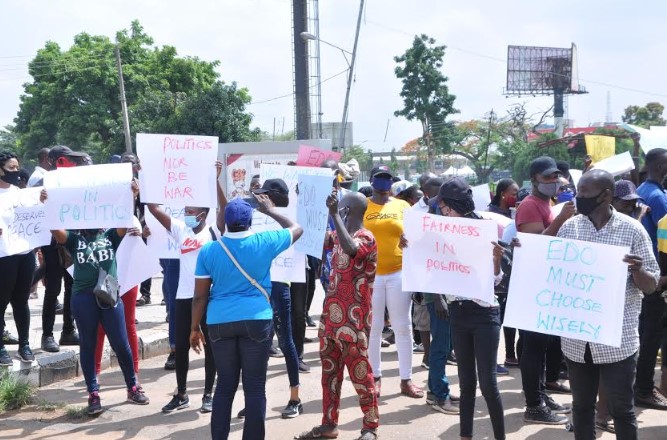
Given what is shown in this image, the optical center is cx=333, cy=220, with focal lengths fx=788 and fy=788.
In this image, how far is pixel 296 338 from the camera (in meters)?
7.75

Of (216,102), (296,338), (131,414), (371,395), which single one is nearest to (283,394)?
(296,338)

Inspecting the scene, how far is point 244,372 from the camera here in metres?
5.33

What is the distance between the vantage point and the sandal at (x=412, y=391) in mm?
7094

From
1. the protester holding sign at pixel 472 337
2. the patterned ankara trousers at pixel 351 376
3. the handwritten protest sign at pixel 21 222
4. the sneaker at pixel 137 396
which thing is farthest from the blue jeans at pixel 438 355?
the handwritten protest sign at pixel 21 222

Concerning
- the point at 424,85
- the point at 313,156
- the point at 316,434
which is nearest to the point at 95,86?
the point at 424,85

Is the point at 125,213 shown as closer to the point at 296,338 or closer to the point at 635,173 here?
the point at 296,338

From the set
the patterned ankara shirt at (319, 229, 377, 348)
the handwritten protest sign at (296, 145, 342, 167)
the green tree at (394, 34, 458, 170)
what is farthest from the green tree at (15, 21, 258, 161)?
the patterned ankara shirt at (319, 229, 377, 348)

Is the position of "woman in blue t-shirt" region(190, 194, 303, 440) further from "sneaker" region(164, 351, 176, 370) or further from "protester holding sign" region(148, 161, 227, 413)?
"sneaker" region(164, 351, 176, 370)

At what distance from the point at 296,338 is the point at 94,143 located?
38720 mm

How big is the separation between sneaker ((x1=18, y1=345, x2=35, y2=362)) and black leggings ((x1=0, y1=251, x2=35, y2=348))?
0.05 metres

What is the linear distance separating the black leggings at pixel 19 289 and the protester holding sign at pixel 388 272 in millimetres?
3420

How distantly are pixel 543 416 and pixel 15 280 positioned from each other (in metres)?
5.07

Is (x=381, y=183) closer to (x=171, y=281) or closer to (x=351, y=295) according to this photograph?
(x=351, y=295)

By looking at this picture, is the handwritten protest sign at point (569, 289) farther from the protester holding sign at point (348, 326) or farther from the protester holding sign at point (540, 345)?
the protester holding sign at point (348, 326)
